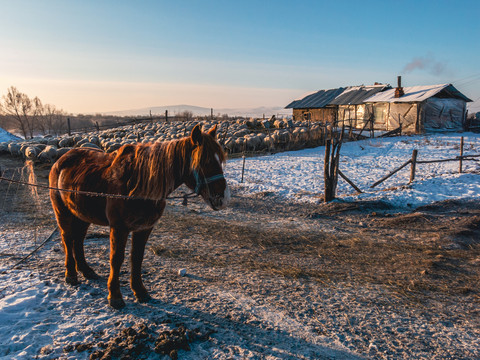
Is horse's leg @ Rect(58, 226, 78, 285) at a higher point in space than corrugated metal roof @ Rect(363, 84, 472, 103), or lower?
lower

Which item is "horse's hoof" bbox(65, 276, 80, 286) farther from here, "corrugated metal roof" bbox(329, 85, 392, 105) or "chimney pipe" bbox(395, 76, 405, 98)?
"corrugated metal roof" bbox(329, 85, 392, 105)

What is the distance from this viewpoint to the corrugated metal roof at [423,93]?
26.7 meters

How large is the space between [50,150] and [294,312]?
1954 centimetres

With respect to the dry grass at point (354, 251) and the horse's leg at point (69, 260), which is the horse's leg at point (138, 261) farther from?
the dry grass at point (354, 251)

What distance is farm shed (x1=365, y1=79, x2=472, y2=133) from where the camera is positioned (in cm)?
2667

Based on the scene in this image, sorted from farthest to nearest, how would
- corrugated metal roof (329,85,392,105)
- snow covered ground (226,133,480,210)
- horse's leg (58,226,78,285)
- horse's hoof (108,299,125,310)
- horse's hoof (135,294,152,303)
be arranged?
corrugated metal roof (329,85,392,105), snow covered ground (226,133,480,210), horse's leg (58,226,78,285), horse's hoof (135,294,152,303), horse's hoof (108,299,125,310)

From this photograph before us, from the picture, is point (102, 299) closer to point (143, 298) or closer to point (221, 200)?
point (143, 298)

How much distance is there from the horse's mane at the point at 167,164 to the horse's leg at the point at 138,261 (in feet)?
2.16

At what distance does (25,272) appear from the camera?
15.8 ft

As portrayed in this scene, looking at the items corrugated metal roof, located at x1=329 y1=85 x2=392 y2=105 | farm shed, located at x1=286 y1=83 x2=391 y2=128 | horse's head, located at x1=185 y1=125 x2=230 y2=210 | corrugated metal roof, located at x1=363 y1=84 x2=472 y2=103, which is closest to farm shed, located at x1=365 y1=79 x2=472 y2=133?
corrugated metal roof, located at x1=363 y1=84 x2=472 y2=103

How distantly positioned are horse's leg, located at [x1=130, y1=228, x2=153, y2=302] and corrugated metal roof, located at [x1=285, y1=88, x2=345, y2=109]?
1395 inches

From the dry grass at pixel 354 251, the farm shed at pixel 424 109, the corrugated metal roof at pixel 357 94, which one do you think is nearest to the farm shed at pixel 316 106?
the corrugated metal roof at pixel 357 94

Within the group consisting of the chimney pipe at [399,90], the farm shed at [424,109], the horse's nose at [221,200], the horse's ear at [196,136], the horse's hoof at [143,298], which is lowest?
the horse's hoof at [143,298]

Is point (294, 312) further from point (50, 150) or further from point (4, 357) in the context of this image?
point (50, 150)
